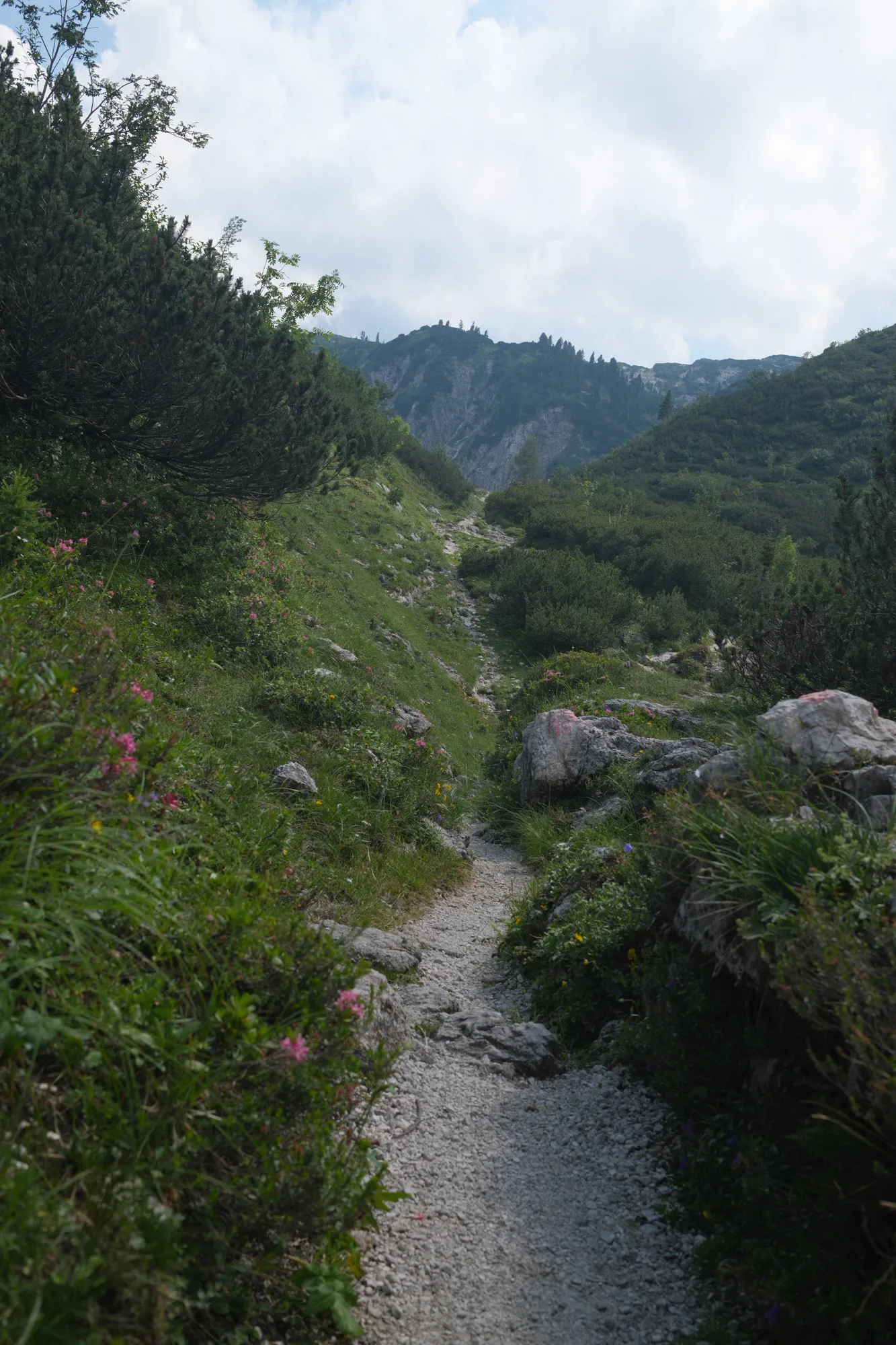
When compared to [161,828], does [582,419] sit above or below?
above

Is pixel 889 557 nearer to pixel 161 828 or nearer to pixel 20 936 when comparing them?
pixel 161 828

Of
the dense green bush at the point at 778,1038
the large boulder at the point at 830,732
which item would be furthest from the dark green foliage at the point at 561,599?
the dense green bush at the point at 778,1038

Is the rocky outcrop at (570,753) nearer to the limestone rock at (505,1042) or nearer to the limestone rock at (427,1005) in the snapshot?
the limestone rock at (427,1005)

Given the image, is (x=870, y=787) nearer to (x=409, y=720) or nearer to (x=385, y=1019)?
(x=385, y=1019)

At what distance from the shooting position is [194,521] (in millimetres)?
11875

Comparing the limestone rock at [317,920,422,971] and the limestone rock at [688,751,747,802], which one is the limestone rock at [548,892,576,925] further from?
the limestone rock at [688,751,747,802]

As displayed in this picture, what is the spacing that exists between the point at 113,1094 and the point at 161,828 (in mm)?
1457

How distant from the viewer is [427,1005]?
17.9 feet

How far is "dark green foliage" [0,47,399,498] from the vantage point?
29.5 feet

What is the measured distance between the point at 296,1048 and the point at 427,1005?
2958 millimetres

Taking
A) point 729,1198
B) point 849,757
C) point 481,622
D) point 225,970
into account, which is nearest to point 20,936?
point 225,970

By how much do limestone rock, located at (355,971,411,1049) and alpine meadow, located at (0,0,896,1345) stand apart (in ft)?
0.12

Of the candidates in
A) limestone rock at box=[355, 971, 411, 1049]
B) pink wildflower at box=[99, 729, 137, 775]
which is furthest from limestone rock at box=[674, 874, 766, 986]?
pink wildflower at box=[99, 729, 137, 775]

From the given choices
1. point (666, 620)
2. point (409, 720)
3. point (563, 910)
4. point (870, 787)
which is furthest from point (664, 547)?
point (870, 787)
